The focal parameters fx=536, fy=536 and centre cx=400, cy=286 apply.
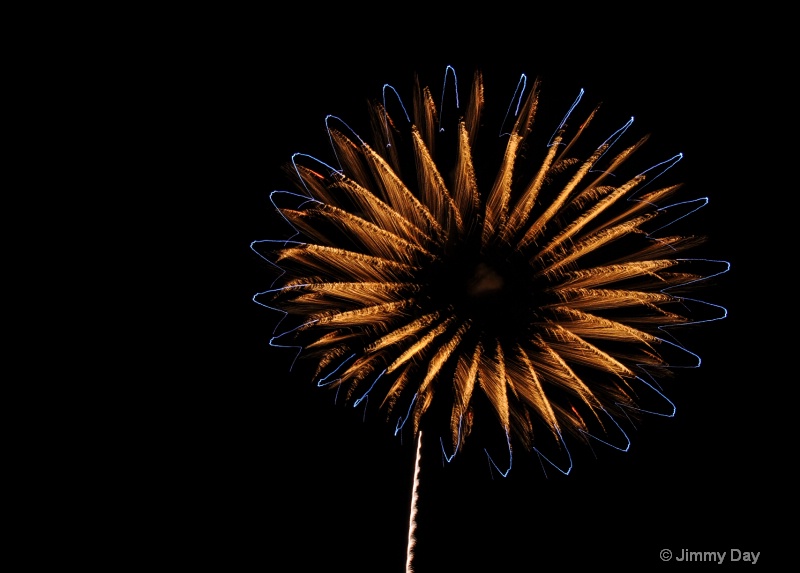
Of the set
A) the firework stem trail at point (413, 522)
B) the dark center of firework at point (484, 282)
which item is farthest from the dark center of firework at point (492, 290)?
the firework stem trail at point (413, 522)

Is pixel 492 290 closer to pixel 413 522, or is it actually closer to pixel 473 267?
pixel 473 267

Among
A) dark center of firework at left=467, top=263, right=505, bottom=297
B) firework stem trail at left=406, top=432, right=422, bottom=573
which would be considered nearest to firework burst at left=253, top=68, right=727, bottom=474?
dark center of firework at left=467, top=263, right=505, bottom=297

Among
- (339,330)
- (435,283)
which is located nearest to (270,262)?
(339,330)

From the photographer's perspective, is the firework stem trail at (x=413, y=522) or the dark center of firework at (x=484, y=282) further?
the firework stem trail at (x=413, y=522)

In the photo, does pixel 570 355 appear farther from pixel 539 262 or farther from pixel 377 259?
pixel 377 259
